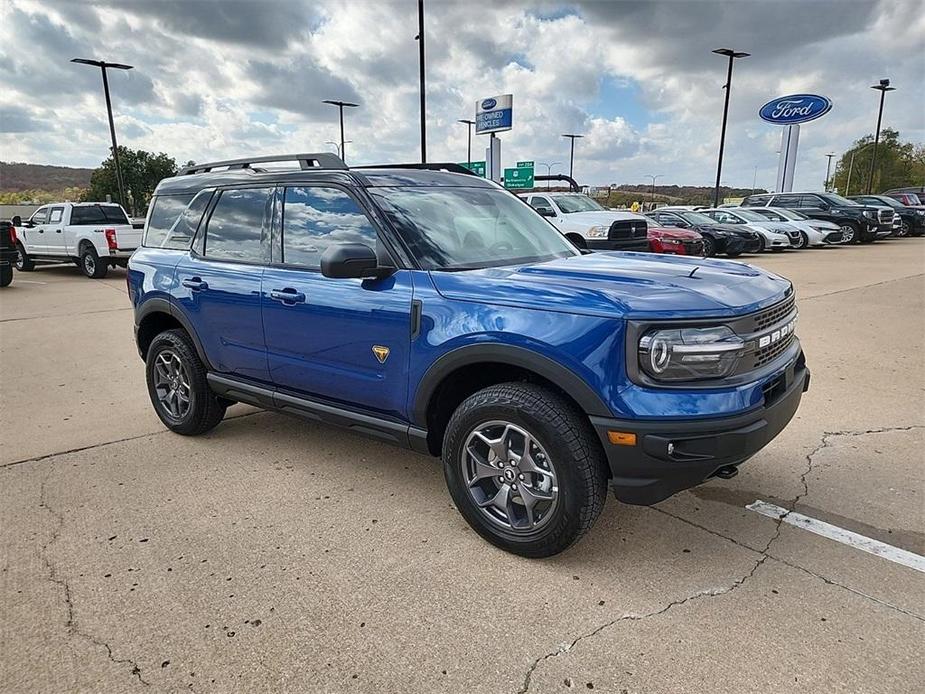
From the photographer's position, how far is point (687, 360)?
8.14 ft

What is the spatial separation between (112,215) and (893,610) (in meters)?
17.1

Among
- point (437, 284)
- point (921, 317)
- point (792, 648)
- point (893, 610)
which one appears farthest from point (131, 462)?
point (921, 317)

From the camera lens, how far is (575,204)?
14789mm

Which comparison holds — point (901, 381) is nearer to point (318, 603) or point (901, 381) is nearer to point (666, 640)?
point (666, 640)

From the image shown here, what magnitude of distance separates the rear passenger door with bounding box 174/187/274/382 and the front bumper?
227 centimetres

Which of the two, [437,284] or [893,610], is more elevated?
[437,284]

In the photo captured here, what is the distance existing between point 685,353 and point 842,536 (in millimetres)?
1482

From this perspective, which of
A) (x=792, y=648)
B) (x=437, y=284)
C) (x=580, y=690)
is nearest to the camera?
(x=580, y=690)

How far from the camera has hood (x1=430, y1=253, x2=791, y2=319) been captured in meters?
2.53

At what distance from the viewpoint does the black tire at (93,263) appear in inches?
588

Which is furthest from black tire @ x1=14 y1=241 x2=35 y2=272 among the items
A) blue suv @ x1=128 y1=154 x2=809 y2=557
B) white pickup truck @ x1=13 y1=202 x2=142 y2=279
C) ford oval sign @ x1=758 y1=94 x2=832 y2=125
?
ford oval sign @ x1=758 y1=94 x2=832 y2=125

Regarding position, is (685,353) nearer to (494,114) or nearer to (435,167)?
(435,167)

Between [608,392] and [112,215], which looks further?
[112,215]

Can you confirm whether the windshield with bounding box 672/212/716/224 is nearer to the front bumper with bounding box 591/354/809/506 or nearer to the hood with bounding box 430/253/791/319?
the hood with bounding box 430/253/791/319
